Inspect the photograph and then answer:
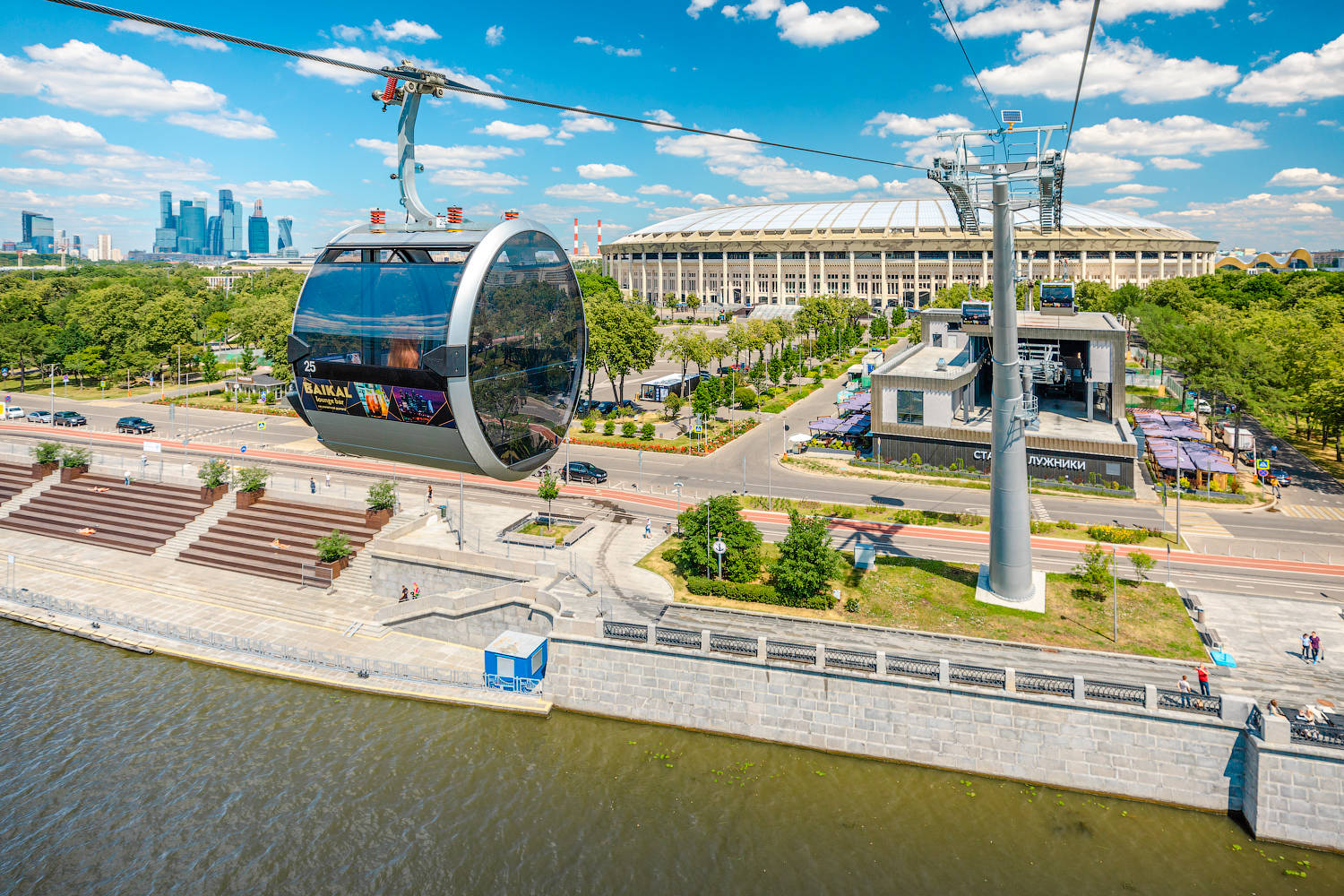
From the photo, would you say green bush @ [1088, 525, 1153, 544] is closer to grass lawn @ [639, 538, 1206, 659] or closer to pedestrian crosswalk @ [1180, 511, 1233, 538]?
pedestrian crosswalk @ [1180, 511, 1233, 538]

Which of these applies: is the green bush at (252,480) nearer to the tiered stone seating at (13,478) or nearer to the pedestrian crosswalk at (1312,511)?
the tiered stone seating at (13,478)

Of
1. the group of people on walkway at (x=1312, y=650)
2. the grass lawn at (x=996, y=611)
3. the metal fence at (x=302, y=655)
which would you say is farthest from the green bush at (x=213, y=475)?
the group of people on walkway at (x=1312, y=650)

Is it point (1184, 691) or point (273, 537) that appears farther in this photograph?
point (273, 537)

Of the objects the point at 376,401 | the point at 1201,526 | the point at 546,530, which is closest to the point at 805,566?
the point at 546,530

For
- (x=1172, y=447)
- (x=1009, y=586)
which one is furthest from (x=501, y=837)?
(x=1172, y=447)

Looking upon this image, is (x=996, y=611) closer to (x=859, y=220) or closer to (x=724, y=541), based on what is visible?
(x=724, y=541)

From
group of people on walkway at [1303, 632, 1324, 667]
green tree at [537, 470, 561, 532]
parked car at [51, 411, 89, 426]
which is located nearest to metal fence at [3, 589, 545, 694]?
green tree at [537, 470, 561, 532]
